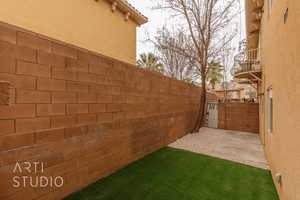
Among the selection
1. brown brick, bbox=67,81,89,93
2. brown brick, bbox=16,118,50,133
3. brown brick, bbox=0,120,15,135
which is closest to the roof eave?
brown brick, bbox=67,81,89,93

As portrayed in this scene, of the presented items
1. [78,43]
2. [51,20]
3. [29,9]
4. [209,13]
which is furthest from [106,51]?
[209,13]

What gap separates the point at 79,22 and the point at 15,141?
353 centimetres

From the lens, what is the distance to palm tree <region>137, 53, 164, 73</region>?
47.0 feet

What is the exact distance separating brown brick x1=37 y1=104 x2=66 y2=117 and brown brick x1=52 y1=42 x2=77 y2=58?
80cm

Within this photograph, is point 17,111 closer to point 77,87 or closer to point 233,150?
point 77,87

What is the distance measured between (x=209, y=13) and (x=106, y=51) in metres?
5.40

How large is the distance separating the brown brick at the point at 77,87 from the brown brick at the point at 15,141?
0.81 m

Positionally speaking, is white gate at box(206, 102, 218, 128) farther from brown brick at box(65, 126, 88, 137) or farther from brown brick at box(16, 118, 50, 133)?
brown brick at box(16, 118, 50, 133)

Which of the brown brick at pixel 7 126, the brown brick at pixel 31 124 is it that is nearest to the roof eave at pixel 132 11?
the brown brick at pixel 31 124

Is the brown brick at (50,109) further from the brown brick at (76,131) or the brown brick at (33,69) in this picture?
the brown brick at (33,69)

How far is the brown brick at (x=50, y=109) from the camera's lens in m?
1.84

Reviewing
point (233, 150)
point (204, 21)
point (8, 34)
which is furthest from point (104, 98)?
point (204, 21)

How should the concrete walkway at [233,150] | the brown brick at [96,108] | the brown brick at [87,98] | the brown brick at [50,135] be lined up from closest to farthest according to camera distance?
the brown brick at [50,135] < the brown brick at [87,98] < the brown brick at [96,108] < the concrete walkway at [233,150]

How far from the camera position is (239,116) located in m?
7.95
